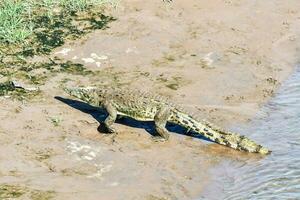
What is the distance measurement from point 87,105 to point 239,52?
14.2 feet

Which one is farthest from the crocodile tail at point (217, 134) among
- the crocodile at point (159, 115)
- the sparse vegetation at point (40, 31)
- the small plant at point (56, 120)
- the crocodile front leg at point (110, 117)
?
the sparse vegetation at point (40, 31)

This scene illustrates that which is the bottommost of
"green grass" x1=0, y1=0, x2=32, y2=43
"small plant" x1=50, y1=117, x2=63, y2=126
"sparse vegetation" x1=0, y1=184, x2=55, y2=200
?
"sparse vegetation" x1=0, y1=184, x2=55, y2=200

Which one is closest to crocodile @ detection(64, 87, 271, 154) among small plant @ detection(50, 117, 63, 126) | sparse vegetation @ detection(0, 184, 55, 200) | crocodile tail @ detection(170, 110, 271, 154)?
crocodile tail @ detection(170, 110, 271, 154)

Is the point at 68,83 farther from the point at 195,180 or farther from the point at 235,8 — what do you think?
the point at 235,8

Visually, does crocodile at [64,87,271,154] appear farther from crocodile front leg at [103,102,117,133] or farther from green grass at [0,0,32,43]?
green grass at [0,0,32,43]

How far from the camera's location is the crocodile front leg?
9797mm

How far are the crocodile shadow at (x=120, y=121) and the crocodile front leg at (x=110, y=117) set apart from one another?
11cm

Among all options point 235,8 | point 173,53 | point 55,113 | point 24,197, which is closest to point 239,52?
point 173,53

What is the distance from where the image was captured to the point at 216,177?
886 centimetres

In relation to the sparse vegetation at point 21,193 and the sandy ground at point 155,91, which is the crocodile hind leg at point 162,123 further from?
the sparse vegetation at point 21,193

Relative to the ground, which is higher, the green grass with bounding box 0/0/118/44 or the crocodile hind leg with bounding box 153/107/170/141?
the green grass with bounding box 0/0/118/44

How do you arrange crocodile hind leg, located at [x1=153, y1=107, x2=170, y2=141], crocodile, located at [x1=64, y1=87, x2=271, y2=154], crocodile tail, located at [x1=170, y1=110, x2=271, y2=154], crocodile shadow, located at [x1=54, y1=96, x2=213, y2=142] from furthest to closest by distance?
crocodile shadow, located at [x1=54, y1=96, x2=213, y2=142], crocodile hind leg, located at [x1=153, y1=107, x2=170, y2=141], crocodile, located at [x1=64, y1=87, x2=271, y2=154], crocodile tail, located at [x1=170, y1=110, x2=271, y2=154]

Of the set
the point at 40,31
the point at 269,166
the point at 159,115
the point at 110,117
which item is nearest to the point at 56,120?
the point at 110,117

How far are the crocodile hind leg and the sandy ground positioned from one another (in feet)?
0.52
